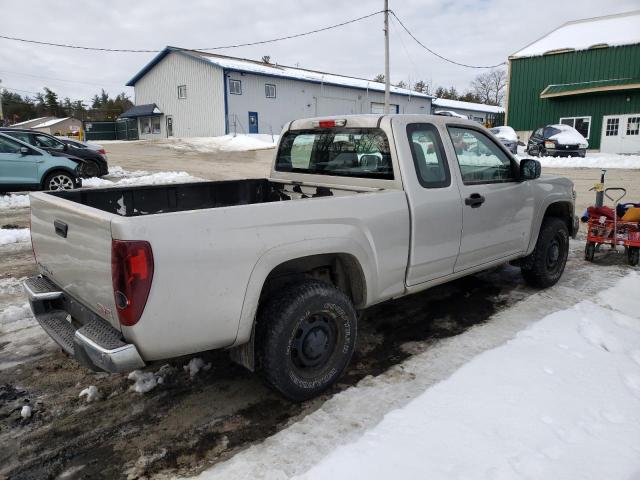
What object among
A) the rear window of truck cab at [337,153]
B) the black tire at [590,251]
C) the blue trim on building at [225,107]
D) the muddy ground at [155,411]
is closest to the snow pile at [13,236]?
the muddy ground at [155,411]

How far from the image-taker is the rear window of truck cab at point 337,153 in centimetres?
383

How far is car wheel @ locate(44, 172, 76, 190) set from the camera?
11.8 m

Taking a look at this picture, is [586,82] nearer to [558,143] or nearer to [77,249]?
[558,143]

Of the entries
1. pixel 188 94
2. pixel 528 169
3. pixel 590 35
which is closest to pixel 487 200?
pixel 528 169

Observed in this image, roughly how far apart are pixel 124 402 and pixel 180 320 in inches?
43.2

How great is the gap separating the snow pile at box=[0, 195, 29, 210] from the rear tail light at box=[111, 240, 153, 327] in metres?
10.1

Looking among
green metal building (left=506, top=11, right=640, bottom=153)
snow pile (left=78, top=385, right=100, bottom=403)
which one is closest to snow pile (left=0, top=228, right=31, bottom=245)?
snow pile (left=78, top=385, right=100, bottom=403)

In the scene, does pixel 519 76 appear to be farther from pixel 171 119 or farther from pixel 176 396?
pixel 176 396

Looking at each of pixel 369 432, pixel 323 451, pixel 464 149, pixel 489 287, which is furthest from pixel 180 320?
pixel 489 287

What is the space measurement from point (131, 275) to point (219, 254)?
445mm

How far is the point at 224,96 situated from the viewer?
110 feet

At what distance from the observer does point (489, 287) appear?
5457 mm

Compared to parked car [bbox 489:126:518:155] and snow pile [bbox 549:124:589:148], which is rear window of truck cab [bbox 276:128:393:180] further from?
snow pile [bbox 549:124:589:148]

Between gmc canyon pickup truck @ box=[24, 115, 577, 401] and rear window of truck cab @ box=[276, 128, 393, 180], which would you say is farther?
rear window of truck cab @ box=[276, 128, 393, 180]
